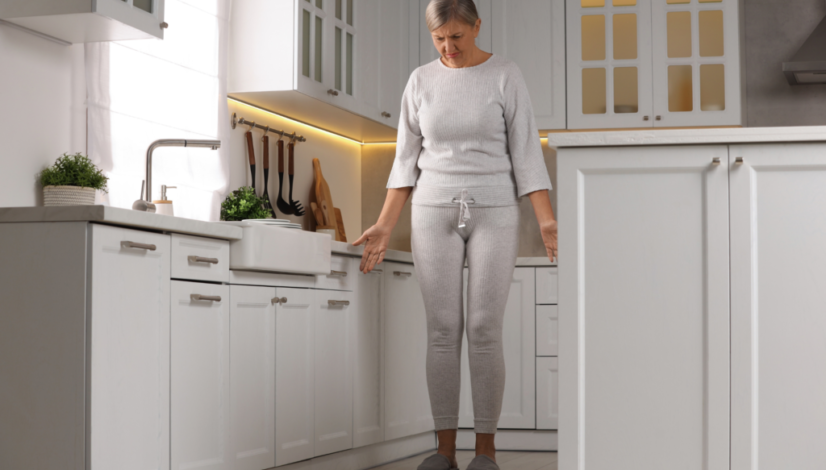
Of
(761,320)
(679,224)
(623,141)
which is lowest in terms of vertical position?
(761,320)

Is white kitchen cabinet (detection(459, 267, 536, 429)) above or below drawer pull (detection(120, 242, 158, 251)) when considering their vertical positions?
below

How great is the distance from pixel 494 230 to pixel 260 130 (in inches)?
51.5

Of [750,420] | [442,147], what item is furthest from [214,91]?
[750,420]

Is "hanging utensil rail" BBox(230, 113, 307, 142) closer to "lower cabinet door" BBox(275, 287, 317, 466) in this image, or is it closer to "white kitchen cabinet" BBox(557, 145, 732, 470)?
"lower cabinet door" BBox(275, 287, 317, 466)

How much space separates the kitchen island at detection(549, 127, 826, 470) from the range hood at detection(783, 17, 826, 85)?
9.01 feet

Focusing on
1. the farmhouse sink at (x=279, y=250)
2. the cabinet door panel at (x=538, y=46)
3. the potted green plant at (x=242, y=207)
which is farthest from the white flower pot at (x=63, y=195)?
the cabinet door panel at (x=538, y=46)

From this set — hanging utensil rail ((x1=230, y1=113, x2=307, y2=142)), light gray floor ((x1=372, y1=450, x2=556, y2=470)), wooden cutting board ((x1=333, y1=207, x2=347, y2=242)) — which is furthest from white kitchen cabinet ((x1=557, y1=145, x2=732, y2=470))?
wooden cutting board ((x1=333, y1=207, x2=347, y2=242))

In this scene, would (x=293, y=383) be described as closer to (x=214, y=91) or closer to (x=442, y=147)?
(x=442, y=147)

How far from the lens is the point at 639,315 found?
1809 millimetres

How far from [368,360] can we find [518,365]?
88 cm

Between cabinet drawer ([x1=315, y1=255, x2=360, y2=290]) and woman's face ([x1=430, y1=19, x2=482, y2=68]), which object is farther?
cabinet drawer ([x1=315, y1=255, x2=360, y2=290])

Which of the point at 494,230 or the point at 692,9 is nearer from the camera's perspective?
the point at 494,230

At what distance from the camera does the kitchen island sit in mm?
1742

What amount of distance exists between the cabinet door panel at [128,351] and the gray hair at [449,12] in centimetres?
107
